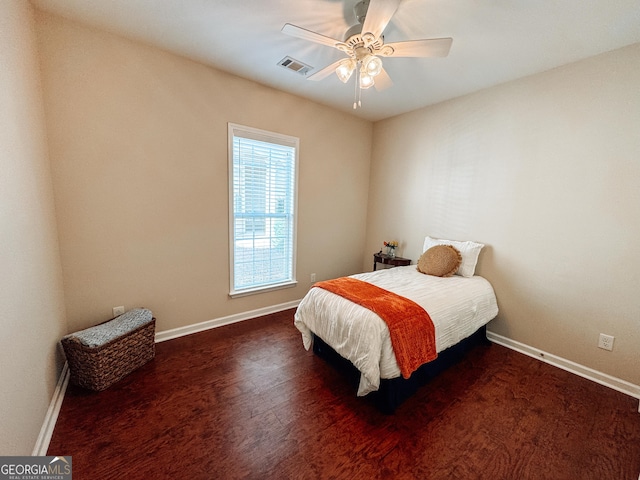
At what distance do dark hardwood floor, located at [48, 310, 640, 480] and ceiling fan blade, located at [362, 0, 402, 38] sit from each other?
95.6 inches

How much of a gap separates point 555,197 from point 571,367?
154 centimetres

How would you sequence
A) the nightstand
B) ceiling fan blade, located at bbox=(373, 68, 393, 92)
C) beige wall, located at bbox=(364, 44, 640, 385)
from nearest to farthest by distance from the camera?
1. ceiling fan blade, located at bbox=(373, 68, 393, 92)
2. beige wall, located at bbox=(364, 44, 640, 385)
3. the nightstand

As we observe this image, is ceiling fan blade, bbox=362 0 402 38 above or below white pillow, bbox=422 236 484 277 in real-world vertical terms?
above

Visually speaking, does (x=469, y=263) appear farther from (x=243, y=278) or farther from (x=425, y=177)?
(x=243, y=278)

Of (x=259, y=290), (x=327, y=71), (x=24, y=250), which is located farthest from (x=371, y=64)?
(x=259, y=290)

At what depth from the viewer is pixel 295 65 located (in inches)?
93.3

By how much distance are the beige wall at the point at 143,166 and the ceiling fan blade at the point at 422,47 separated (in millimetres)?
1318

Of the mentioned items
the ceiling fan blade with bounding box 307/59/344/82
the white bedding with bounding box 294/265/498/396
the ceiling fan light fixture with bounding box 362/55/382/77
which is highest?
the ceiling fan blade with bounding box 307/59/344/82

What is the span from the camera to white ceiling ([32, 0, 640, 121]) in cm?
163

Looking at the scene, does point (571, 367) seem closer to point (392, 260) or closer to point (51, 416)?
point (392, 260)

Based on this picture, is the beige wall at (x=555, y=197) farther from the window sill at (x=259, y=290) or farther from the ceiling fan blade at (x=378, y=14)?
the window sill at (x=259, y=290)

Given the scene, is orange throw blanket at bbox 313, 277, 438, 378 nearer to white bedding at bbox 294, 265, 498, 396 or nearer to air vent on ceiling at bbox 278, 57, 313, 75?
white bedding at bbox 294, 265, 498, 396

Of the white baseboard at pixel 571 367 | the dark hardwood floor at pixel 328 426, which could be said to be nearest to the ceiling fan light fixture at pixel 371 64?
the dark hardwood floor at pixel 328 426

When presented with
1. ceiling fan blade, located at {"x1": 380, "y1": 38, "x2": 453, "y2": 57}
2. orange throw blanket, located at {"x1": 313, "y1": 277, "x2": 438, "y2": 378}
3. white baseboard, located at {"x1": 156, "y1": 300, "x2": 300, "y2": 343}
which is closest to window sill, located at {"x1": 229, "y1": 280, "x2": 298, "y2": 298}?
white baseboard, located at {"x1": 156, "y1": 300, "x2": 300, "y2": 343}
